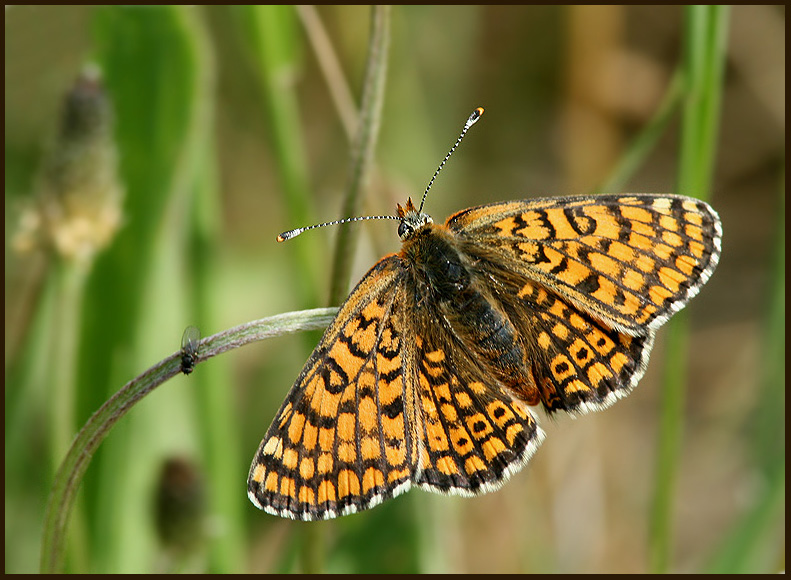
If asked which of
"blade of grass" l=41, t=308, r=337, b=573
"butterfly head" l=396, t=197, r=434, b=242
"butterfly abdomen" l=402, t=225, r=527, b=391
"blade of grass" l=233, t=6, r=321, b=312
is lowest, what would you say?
"blade of grass" l=41, t=308, r=337, b=573

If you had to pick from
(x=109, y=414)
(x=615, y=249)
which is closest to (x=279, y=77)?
(x=615, y=249)

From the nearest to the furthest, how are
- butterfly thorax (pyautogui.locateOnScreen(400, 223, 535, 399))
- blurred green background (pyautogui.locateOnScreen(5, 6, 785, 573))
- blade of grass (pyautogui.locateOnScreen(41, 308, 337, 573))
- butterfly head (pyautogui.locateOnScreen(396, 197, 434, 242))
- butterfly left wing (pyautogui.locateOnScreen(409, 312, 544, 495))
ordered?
blade of grass (pyautogui.locateOnScreen(41, 308, 337, 573)) < butterfly left wing (pyautogui.locateOnScreen(409, 312, 544, 495)) < butterfly thorax (pyautogui.locateOnScreen(400, 223, 535, 399)) < butterfly head (pyautogui.locateOnScreen(396, 197, 434, 242)) < blurred green background (pyautogui.locateOnScreen(5, 6, 785, 573))

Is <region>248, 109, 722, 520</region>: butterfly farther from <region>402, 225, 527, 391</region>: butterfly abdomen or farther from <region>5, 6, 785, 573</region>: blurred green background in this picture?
<region>5, 6, 785, 573</region>: blurred green background

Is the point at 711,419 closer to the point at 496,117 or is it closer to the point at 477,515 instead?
the point at 477,515

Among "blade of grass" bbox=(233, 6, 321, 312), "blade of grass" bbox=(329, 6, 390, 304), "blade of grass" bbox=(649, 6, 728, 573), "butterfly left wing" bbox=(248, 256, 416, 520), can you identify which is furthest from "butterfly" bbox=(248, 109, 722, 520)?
"blade of grass" bbox=(233, 6, 321, 312)

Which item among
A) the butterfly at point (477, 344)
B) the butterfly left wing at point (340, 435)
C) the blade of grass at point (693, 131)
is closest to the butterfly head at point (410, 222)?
the butterfly at point (477, 344)

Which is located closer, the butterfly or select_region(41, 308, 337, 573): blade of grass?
select_region(41, 308, 337, 573): blade of grass

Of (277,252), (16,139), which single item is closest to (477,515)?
(277,252)
